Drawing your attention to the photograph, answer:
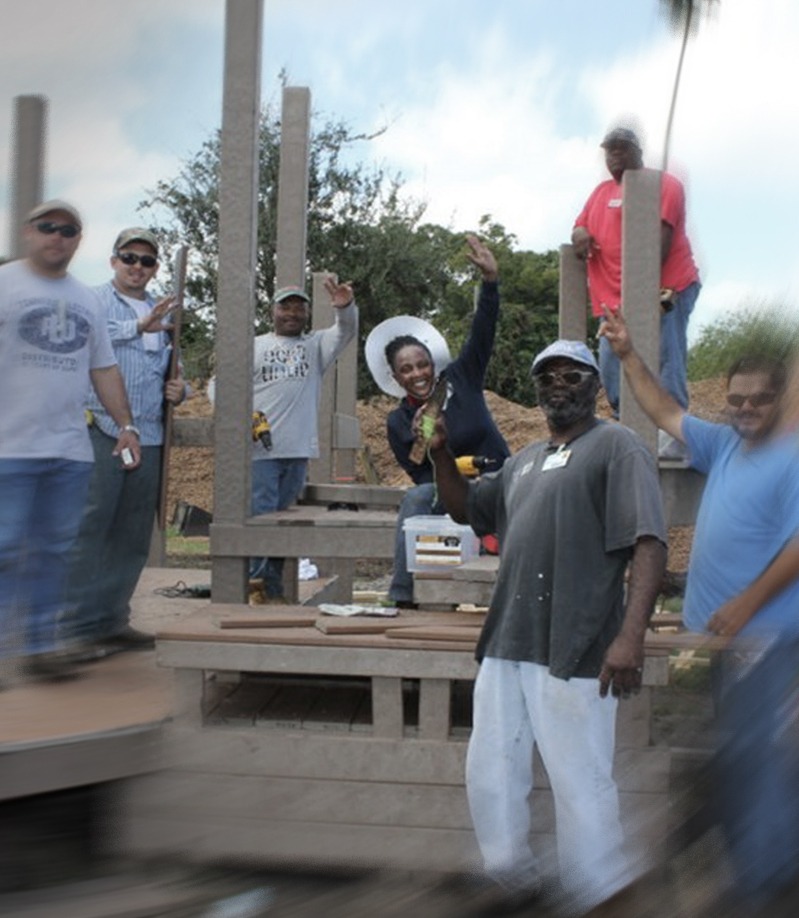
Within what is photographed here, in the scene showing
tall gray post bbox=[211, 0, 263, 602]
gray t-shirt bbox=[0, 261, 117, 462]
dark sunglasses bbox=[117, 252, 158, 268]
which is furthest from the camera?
tall gray post bbox=[211, 0, 263, 602]

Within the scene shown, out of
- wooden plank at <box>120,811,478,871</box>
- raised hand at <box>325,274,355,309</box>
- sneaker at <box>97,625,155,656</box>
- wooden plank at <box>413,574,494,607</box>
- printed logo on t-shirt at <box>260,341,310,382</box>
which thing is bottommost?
wooden plank at <box>413,574,494,607</box>

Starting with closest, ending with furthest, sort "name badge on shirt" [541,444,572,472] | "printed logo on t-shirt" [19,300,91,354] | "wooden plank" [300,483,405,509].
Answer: "printed logo on t-shirt" [19,300,91,354] → "name badge on shirt" [541,444,572,472] → "wooden plank" [300,483,405,509]

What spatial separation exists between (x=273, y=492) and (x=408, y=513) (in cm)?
134

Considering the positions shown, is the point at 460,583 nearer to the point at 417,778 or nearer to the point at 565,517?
the point at 417,778

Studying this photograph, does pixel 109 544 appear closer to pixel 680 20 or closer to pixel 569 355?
pixel 569 355

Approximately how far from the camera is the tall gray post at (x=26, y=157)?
4.08 feet

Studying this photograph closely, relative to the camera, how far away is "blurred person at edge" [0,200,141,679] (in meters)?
1.51

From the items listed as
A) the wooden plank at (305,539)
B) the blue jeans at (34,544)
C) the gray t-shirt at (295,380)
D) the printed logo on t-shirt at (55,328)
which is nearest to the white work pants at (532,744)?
the wooden plank at (305,539)

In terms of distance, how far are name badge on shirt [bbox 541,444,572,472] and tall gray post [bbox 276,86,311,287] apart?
3825 mm

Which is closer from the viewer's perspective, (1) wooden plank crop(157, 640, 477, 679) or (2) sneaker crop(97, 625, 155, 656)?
(2) sneaker crop(97, 625, 155, 656)

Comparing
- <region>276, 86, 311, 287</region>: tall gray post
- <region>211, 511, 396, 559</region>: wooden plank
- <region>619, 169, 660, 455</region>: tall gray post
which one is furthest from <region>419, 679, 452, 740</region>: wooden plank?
<region>276, 86, 311, 287</region>: tall gray post

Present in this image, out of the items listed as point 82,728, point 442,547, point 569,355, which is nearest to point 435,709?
point 442,547

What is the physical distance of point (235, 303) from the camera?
210 inches

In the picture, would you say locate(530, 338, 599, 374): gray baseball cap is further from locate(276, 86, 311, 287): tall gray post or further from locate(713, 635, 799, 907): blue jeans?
locate(276, 86, 311, 287): tall gray post
